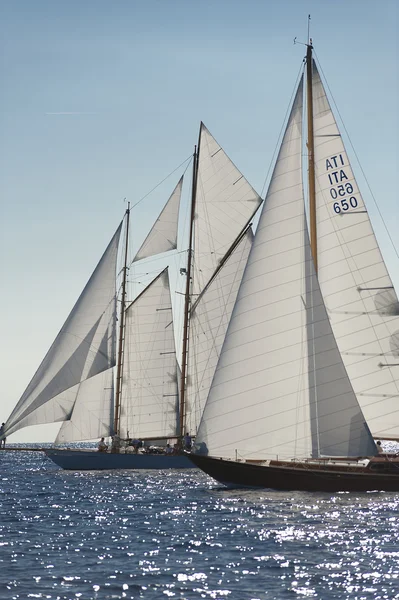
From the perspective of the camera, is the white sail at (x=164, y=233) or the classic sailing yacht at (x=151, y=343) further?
the white sail at (x=164, y=233)

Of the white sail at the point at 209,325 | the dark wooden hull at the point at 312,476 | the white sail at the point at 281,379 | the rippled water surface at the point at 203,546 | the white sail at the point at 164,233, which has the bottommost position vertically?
the rippled water surface at the point at 203,546

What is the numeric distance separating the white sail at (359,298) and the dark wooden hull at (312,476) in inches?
72.8

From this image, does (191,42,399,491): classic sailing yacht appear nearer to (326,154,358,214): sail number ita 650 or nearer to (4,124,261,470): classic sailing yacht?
(326,154,358,214): sail number ita 650

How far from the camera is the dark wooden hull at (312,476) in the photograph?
125 ft

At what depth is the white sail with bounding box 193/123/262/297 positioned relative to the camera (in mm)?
62062

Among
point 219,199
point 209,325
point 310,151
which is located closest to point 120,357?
point 209,325

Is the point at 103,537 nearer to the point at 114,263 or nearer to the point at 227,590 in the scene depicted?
the point at 227,590

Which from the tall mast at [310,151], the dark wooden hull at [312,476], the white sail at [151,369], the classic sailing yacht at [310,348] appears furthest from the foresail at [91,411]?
the tall mast at [310,151]

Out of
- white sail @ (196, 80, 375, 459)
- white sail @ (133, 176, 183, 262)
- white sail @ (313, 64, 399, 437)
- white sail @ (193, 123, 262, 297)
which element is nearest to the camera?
white sail @ (196, 80, 375, 459)

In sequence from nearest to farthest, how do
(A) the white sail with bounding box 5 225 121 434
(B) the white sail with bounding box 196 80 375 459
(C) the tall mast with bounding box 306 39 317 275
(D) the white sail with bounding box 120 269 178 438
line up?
(B) the white sail with bounding box 196 80 375 459 → (C) the tall mast with bounding box 306 39 317 275 → (A) the white sail with bounding box 5 225 121 434 → (D) the white sail with bounding box 120 269 178 438

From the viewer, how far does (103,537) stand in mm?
28219

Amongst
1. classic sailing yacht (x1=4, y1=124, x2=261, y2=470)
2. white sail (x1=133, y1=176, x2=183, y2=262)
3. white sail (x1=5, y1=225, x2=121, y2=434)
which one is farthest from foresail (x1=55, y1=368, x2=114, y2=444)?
white sail (x1=133, y1=176, x2=183, y2=262)

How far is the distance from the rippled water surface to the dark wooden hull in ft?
1.63

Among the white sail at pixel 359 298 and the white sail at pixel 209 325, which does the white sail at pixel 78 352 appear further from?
the white sail at pixel 359 298
